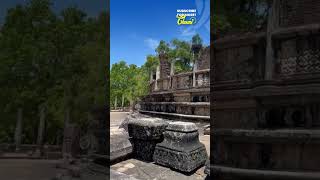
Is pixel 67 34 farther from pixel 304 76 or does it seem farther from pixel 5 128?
pixel 304 76

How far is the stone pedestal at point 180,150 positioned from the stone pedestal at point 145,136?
0.34 ft

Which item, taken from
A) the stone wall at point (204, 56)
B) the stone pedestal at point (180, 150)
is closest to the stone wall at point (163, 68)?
the stone wall at point (204, 56)

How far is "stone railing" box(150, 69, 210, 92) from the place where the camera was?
7.43 meters

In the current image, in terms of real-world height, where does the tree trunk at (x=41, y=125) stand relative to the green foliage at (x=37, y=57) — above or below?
below

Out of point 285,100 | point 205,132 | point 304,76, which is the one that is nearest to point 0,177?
point 205,132

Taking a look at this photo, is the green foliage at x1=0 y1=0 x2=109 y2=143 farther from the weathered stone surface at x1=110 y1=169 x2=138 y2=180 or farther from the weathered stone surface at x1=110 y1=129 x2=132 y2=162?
the weathered stone surface at x1=110 y1=169 x2=138 y2=180

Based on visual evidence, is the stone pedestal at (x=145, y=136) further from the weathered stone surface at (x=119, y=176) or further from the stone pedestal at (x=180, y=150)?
the weathered stone surface at (x=119, y=176)

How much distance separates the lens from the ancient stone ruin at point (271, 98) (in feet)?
12.6

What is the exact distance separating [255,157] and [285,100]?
89cm

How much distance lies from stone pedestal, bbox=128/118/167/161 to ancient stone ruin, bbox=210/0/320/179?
955 millimetres

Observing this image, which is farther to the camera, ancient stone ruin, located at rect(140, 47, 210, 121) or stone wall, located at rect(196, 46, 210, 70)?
ancient stone ruin, located at rect(140, 47, 210, 121)

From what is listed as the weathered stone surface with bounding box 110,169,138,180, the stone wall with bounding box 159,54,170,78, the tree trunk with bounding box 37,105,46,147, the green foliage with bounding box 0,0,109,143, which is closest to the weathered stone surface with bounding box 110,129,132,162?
the weathered stone surface with bounding box 110,169,138,180

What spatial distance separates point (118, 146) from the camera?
3330mm

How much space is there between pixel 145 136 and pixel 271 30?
2.51 m
